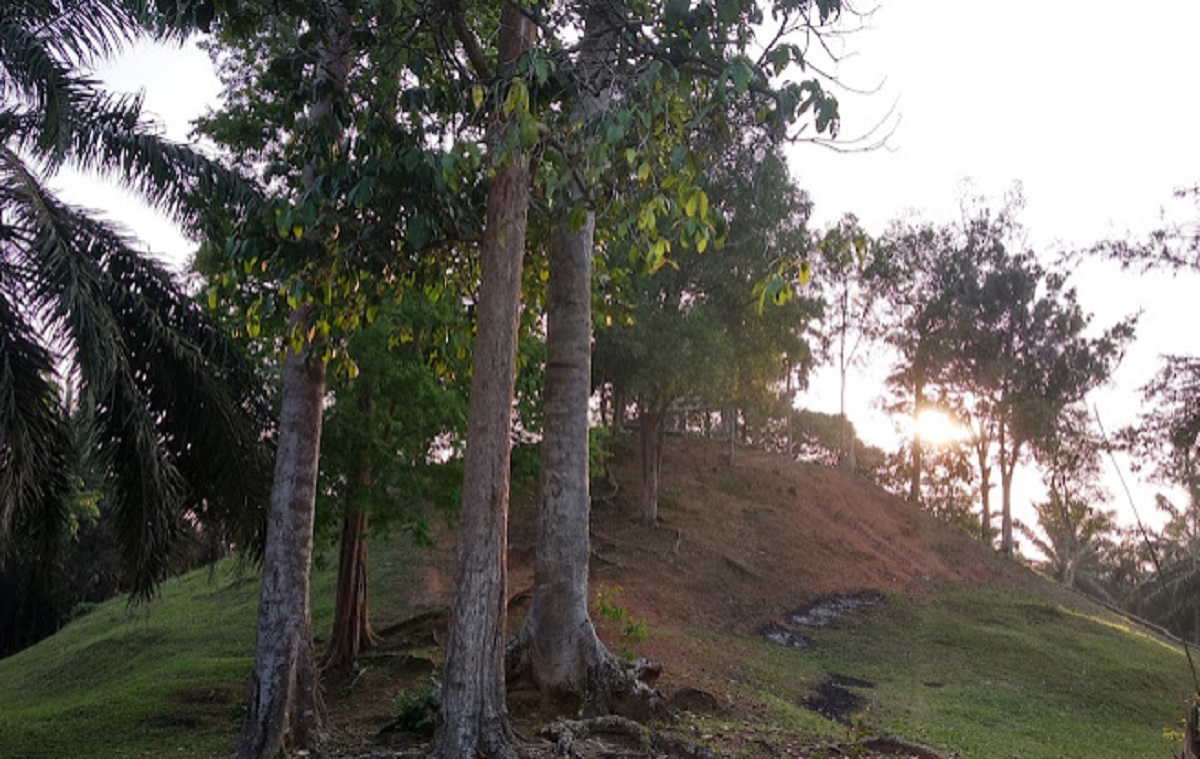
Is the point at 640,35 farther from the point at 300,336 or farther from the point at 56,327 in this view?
the point at 56,327

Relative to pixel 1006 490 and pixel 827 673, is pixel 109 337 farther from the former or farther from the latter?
pixel 1006 490

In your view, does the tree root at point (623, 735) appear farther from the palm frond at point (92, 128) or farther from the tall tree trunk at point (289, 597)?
the palm frond at point (92, 128)

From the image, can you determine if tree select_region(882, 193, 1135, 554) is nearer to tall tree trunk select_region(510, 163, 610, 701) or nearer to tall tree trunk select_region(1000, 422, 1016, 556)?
tall tree trunk select_region(1000, 422, 1016, 556)

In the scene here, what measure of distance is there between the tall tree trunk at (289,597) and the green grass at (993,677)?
212 inches

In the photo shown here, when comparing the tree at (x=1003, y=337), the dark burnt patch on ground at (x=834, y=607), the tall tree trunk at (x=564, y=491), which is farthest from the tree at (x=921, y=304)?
the tall tree trunk at (x=564, y=491)

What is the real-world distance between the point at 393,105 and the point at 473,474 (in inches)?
172

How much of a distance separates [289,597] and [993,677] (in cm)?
1502

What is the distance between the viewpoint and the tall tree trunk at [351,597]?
14.7 m

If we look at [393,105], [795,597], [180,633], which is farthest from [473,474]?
[795,597]

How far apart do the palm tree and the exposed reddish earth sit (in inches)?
118

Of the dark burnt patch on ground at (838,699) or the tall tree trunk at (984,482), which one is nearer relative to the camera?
the dark burnt patch on ground at (838,699)

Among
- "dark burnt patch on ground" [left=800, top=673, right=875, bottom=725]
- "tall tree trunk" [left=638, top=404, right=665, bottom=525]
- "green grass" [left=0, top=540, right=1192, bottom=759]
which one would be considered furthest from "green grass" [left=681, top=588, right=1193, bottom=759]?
"tall tree trunk" [left=638, top=404, right=665, bottom=525]

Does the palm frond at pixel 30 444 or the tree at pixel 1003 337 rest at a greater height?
the tree at pixel 1003 337

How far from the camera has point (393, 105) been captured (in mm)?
9734
